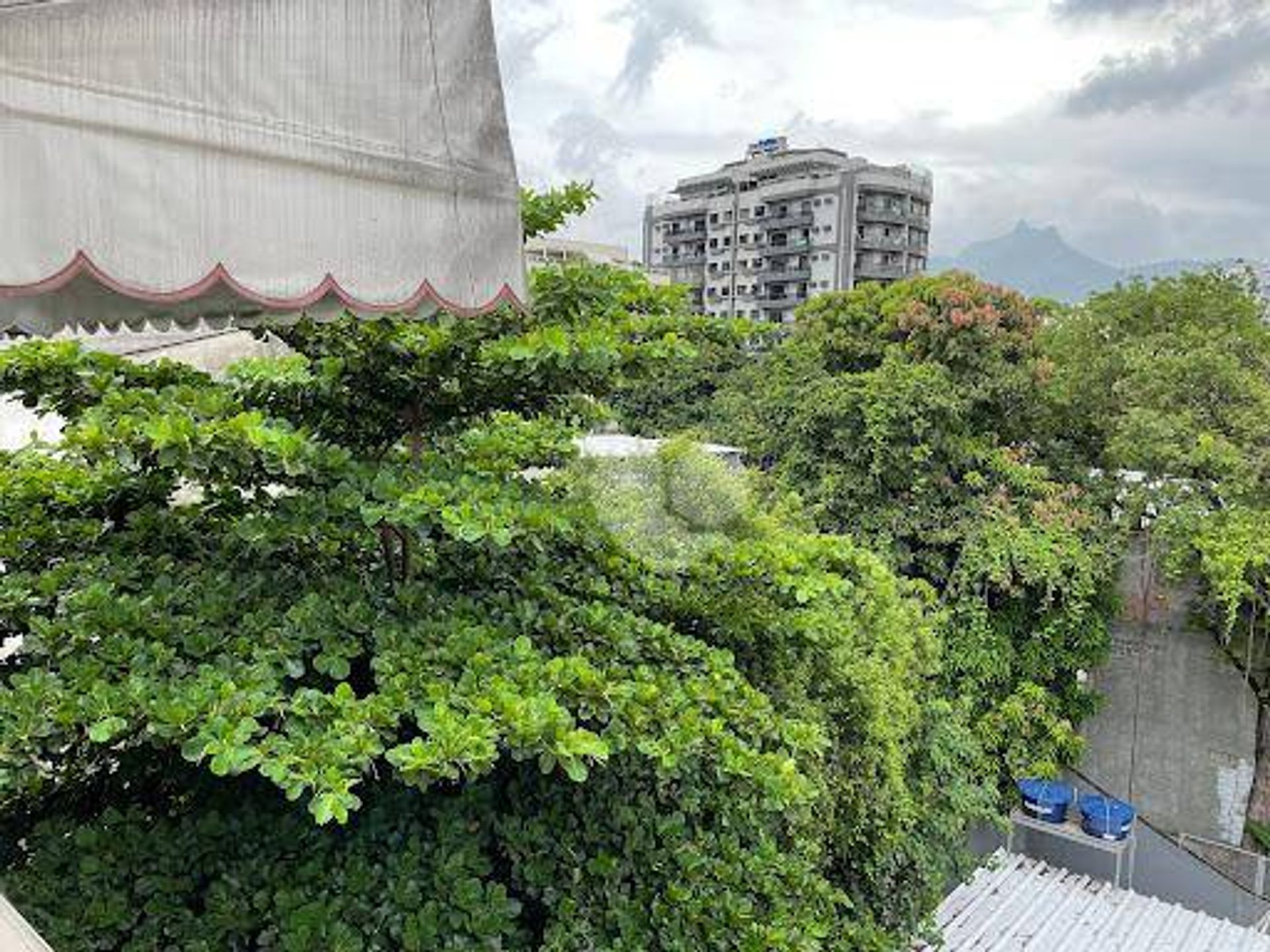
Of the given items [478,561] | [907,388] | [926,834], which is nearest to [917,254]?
[907,388]

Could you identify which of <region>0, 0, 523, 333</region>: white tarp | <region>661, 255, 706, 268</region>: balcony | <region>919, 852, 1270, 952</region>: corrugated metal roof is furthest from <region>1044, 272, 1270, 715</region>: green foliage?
<region>661, 255, 706, 268</region>: balcony

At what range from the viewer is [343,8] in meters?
1.42

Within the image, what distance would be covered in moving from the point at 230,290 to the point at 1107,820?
7.43 meters

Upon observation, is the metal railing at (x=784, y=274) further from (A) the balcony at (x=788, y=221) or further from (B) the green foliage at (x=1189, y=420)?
(B) the green foliage at (x=1189, y=420)

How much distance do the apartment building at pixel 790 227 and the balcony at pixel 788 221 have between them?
0.03 meters

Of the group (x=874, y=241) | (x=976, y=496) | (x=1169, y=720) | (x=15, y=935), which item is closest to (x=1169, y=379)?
(x=976, y=496)

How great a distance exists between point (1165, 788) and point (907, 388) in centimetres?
395

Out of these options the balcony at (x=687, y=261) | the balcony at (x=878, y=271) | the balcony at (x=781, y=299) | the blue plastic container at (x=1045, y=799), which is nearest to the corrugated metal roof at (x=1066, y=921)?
the blue plastic container at (x=1045, y=799)

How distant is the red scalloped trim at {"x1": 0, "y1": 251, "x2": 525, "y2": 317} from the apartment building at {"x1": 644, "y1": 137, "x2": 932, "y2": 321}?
28900mm

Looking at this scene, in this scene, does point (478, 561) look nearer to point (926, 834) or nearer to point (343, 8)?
point (343, 8)

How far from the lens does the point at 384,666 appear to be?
2064 mm

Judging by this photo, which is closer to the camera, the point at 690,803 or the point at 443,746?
the point at 443,746

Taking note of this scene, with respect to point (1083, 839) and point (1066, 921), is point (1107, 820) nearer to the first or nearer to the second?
→ point (1083, 839)

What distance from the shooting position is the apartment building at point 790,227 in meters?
31.4
